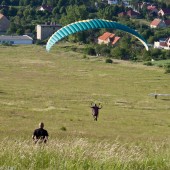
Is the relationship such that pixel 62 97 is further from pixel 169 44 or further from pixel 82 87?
pixel 169 44

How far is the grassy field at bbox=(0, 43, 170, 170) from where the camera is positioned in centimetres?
754

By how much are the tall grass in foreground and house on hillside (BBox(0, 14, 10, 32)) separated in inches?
4110

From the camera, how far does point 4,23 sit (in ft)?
370

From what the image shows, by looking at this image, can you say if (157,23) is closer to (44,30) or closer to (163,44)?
(163,44)

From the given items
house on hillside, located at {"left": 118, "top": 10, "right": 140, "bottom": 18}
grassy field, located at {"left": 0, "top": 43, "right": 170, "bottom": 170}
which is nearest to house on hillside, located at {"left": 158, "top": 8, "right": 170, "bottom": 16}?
house on hillside, located at {"left": 118, "top": 10, "right": 140, "bottom": 18}

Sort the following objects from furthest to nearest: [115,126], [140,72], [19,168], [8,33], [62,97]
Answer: [8,33] < [140,72] < [62,97] < [115,126] < [19,168]

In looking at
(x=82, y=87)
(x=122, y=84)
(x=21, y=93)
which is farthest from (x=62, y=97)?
(x=122, y=84)

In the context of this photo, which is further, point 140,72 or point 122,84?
point 140,72

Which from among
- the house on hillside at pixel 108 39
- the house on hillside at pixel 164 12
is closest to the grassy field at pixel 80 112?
the house on hillside at pixel 108 39

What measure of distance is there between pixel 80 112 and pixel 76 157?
26348mm

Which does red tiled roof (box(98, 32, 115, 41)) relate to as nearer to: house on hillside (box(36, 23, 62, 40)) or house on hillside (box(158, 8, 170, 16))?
house on hillside (box(36, 23, 62, 40))

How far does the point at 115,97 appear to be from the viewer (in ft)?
143

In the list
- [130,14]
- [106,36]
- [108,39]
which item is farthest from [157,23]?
[108,39]

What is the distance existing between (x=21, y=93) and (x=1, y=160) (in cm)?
3583
